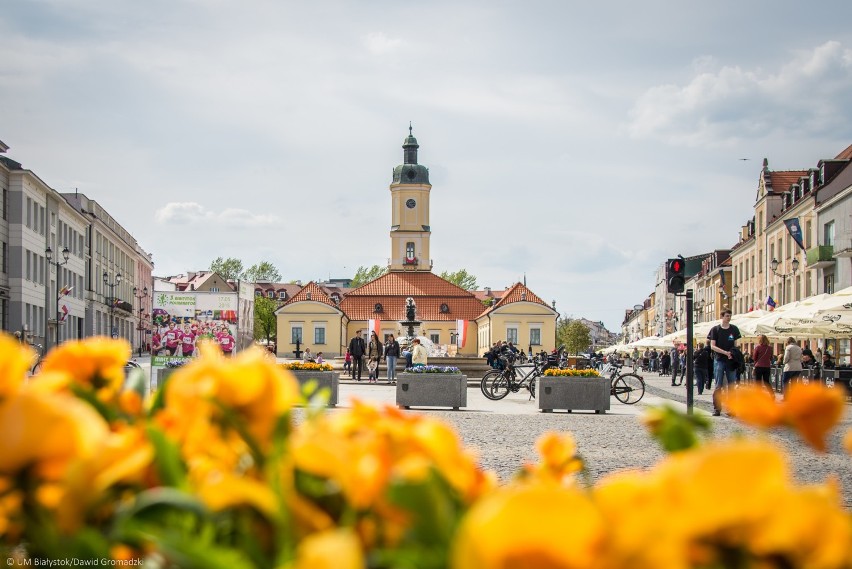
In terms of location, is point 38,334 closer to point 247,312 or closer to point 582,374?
point 247,312

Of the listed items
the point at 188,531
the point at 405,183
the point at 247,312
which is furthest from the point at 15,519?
the point at 405,183

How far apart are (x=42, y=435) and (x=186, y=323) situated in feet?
73.9

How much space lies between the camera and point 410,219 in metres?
106

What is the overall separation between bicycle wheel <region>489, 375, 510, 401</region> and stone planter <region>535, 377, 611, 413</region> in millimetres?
4241

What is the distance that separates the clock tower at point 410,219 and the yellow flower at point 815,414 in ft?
335

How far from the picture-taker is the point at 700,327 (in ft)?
123

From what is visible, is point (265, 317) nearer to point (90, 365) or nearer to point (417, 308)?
point (417, 308)

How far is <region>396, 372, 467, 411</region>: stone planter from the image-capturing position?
1978 cm

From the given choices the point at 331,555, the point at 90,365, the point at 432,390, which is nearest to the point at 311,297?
the point at 432,390

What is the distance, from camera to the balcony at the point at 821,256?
4734 centimetres

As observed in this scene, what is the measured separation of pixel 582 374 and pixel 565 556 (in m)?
19.6

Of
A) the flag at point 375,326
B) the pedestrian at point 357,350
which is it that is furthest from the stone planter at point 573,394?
the flag at point 375,326

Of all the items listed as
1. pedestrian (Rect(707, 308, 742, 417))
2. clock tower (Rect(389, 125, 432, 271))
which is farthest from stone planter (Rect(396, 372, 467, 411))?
clock tower (Rect(389, 125, 432, 271))

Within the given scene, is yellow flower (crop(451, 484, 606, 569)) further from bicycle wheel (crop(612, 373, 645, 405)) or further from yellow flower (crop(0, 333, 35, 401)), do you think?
bicycle wheel (crop(612, 373, 645, 405))
